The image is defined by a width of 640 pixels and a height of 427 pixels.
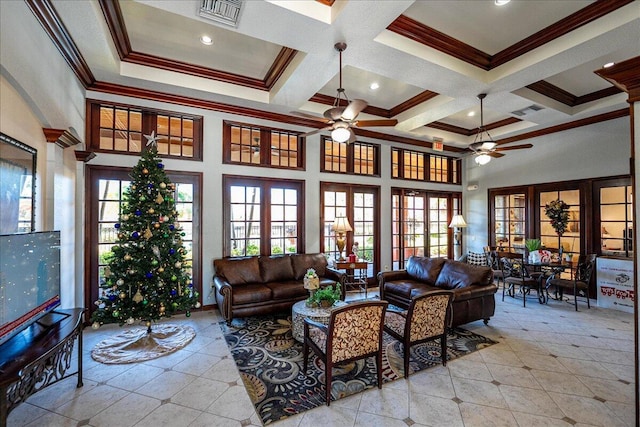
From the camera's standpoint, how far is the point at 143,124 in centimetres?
466

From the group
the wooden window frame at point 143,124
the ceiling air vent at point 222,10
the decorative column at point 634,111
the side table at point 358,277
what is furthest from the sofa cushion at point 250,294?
the decorative column at point 634,111

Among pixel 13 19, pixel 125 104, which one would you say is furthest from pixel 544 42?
pixel 125 104

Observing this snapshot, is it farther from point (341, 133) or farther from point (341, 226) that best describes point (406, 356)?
point (341, 226)

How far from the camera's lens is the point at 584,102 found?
206 inches

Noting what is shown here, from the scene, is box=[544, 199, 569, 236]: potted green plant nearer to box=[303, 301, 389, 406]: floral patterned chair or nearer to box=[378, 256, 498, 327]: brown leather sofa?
box=[378, 256, 498, 327]: brown leather sofa

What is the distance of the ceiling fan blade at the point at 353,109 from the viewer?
10.4ft

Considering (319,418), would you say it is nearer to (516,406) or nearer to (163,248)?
(516,406)

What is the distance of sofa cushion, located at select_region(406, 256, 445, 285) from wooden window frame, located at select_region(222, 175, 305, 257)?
7.11ft

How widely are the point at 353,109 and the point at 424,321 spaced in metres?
2.42

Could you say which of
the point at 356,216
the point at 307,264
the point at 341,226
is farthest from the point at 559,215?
the point at 307,264

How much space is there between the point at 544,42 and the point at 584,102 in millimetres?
2781

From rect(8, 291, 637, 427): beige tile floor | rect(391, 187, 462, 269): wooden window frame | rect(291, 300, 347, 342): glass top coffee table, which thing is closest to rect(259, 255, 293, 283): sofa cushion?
rect(291, 300, 347, 342): glass top coffee table

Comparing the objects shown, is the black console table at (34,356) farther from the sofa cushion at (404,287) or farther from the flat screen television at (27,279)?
the sofa cushion at (404,287)

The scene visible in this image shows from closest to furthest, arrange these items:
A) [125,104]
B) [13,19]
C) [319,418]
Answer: [13,19]
[319,418]
[125,104]
